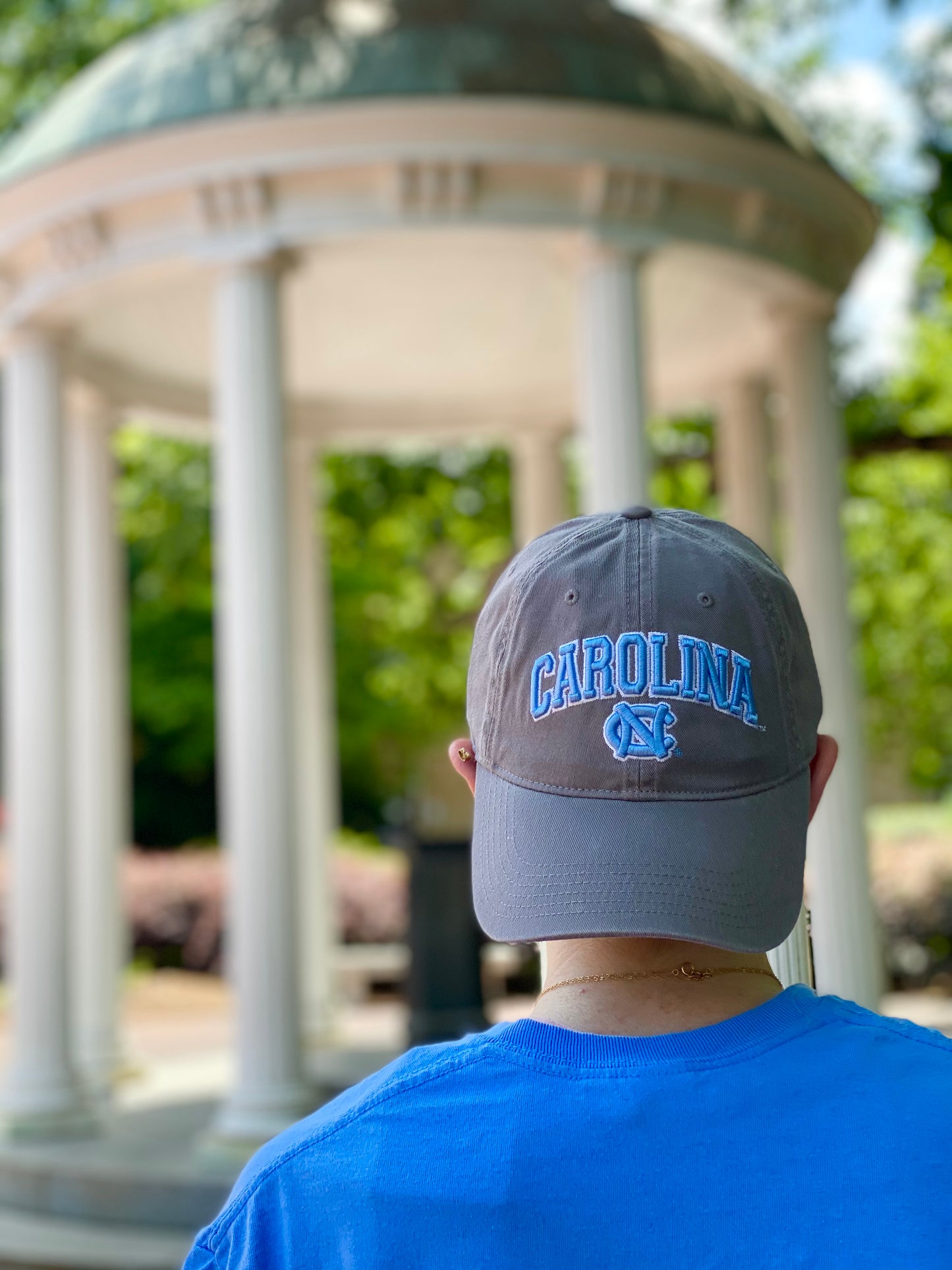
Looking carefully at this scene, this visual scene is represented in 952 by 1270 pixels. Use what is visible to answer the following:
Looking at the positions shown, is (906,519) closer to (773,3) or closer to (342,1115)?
(773,3)

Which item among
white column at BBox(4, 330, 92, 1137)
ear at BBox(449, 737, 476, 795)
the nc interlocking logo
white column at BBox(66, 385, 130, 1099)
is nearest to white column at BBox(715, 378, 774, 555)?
white column at BBox(66, 385, 130, 1099)

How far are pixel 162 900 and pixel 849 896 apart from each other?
12660 mm

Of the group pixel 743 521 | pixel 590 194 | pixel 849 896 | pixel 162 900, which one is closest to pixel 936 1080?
pixel 590 194

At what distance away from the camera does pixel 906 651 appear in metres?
24.6

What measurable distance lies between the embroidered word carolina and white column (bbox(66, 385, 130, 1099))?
10529 mm

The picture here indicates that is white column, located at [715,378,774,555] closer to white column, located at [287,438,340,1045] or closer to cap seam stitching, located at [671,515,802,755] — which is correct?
white column, located at [287,438,340,1045]

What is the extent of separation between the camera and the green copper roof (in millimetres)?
8805

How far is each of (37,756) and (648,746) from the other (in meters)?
9.05

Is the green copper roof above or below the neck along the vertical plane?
above

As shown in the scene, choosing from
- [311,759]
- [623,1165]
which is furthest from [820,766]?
[311,759]

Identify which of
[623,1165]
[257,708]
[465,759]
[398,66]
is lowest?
[623,1165]

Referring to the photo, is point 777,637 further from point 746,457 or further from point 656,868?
point 746,457

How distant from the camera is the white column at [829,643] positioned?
1000 centimetres

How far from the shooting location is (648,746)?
58.9 inches
